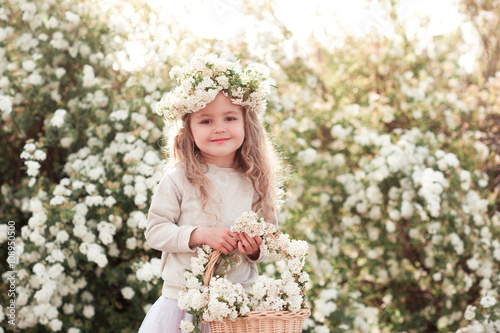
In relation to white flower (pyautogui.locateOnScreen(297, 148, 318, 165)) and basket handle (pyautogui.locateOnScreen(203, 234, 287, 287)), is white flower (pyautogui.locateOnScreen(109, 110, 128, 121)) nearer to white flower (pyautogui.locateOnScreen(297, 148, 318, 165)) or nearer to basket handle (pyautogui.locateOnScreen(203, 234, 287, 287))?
white flower (pyautogui.locateOnScreen(297, 148, 318, 165))

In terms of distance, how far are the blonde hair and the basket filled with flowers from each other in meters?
0.24

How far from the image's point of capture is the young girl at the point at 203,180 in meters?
1.88

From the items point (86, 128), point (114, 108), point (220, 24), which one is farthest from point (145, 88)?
point (220, 24)

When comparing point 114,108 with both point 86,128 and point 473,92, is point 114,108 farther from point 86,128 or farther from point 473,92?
point 473,92

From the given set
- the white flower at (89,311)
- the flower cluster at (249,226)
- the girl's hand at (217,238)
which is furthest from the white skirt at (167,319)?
the white flower at (89,311)

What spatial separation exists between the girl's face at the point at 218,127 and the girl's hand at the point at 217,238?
0.29 meters

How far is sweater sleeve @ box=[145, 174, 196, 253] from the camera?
5.95ft

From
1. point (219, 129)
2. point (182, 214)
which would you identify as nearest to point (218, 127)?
point (219, 129)

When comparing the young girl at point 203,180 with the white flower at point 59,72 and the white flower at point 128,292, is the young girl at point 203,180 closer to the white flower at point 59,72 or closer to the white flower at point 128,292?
the white flower at point 128,292

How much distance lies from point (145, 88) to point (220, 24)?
73 cm

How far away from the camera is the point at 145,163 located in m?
3.42

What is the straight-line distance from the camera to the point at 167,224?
6.10 ft

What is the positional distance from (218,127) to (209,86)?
140mm

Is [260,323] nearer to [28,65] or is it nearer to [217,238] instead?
[217,238]
